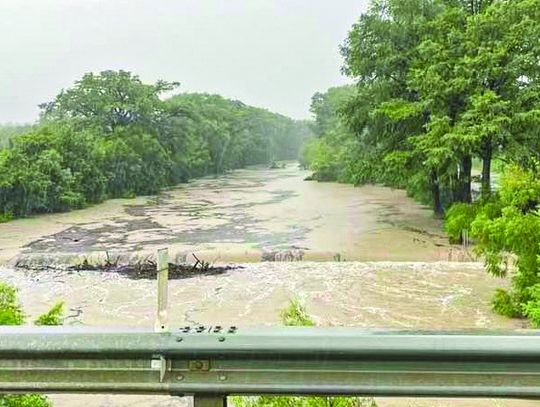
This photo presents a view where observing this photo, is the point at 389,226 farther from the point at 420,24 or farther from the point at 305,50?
the point at 305,50

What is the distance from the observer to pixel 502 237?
6207 millimetres

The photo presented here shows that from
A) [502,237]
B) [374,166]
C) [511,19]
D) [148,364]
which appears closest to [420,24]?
[511,19]

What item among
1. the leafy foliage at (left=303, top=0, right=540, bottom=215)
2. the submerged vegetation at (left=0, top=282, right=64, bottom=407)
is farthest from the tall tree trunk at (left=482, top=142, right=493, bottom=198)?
the submerged vegetation at (left=0, top=282, right=64, bottom=407)

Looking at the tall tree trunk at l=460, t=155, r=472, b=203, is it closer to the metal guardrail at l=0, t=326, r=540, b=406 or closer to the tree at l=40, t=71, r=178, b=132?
the metal guardrail at l=0, t=326, r=540, b=406

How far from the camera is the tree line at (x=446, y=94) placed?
510 inches

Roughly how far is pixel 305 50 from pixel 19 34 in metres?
14.0

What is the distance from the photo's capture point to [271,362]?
4.19 feet

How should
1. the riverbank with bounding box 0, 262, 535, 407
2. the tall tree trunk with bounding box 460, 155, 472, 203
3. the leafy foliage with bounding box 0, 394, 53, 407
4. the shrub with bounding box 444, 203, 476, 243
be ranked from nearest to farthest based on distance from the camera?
the leafy foliage with bounding box 0, 394, 53, 407, the riverbank with bounding box 0, 262, 535, 407, the shrub with bounding box 444, 203, 476, 243, the tall tree trunk with bounding box 460, 155, 472, 203

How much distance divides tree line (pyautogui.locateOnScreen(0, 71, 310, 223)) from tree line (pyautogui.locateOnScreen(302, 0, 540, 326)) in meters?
10.3

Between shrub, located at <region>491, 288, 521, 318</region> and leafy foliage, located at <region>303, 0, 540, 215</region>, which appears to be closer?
shrub, located at <region>491, 288, 521, 318</region>

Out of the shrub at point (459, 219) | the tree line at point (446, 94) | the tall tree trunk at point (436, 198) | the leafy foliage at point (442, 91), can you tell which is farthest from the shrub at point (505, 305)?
the tall tree trunk at point (436, 198)

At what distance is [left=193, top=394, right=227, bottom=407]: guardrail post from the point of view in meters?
1.32

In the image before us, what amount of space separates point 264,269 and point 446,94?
21.4ft

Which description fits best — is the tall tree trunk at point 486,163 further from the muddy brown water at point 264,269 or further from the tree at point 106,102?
the tree at point 106,102
